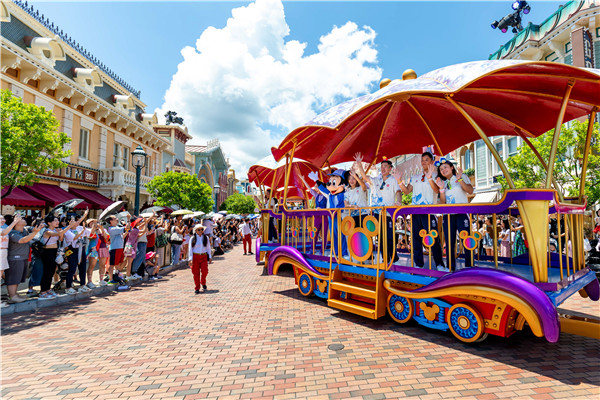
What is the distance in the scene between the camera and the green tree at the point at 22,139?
887 centimetres

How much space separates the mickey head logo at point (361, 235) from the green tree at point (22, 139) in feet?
32.2

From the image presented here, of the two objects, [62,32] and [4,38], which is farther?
[62,32]

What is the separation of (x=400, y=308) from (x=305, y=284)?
249 centimetres

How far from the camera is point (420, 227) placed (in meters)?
5.29

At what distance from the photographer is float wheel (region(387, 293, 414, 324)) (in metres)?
4.99

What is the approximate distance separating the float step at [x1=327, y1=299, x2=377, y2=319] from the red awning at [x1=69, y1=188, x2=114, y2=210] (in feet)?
54.1

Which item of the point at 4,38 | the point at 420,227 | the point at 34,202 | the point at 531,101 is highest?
the point at 4,38

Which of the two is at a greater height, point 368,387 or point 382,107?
point 382,107

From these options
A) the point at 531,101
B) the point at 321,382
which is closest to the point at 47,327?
the point at 321,382

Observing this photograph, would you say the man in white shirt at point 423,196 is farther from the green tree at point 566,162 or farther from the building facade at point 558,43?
the building facade at point 558,43

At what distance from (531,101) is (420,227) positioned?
296cm

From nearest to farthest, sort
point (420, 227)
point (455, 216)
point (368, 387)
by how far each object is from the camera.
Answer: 1. point (368, 387)
2. point (455, 216)
3. point (420, 227)

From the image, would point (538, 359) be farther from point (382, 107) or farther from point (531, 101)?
point (382, 107)

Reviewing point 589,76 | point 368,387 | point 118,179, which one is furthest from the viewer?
point 118,179
